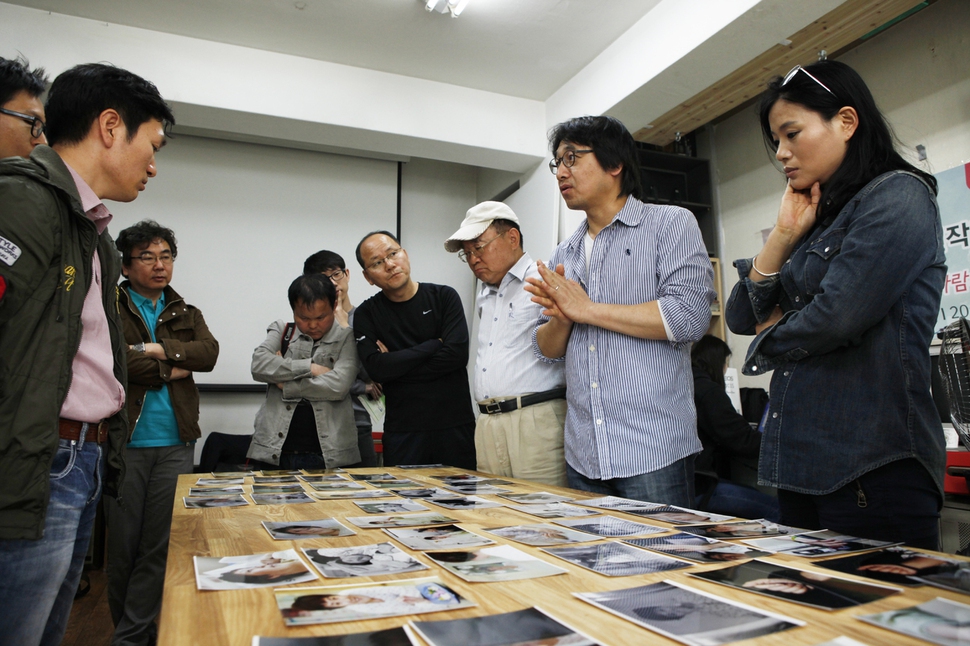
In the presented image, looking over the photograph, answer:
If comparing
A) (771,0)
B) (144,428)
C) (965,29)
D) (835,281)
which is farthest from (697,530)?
(965,29)

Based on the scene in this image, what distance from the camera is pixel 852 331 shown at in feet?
3.39

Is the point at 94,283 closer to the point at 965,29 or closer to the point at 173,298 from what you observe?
the point at 173,298

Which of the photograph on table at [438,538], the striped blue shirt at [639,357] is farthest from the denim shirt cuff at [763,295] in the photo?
the photograph on table at [438,538]

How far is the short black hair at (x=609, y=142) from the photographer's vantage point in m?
1.62

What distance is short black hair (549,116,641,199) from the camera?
63.7 inches

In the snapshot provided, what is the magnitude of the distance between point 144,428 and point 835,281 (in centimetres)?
217

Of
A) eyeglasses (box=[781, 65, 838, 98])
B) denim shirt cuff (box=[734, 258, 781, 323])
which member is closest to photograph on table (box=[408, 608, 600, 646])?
denim shirt cuff (box=[734, 258, 781, 323])

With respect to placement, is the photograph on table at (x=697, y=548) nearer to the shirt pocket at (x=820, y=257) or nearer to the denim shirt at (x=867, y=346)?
the denim shirt at (x=867, y=346)

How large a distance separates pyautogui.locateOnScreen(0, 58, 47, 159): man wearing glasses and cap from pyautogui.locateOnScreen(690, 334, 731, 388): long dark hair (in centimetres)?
259

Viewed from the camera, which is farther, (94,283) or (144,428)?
(144,428)

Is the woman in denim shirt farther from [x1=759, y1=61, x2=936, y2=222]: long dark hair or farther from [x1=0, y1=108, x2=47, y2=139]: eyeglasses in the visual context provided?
[x1=0, y1=108, x2=47, y2=139]: eyeglasses

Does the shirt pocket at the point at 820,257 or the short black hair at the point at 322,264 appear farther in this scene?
the short black hair at the point at 322,264

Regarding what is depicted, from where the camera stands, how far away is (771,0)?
105 inches

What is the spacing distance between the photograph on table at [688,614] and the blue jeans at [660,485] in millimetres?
773
